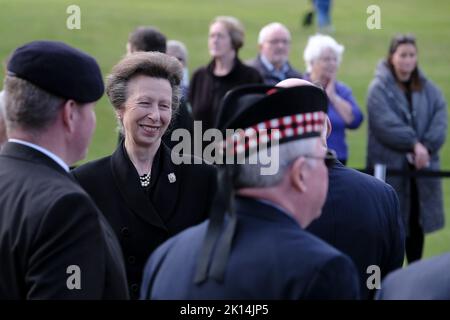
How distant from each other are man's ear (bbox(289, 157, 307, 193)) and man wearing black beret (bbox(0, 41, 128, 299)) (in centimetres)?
71

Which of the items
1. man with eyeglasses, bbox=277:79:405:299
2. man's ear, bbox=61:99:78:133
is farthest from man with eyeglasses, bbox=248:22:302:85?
man's ear, bbox=61:99:78:133

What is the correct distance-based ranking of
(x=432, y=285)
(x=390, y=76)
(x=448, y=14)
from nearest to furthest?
(x=432, y=285) → (x=390, y=76) → (x=448, y=14)

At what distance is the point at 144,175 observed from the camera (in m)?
5.30

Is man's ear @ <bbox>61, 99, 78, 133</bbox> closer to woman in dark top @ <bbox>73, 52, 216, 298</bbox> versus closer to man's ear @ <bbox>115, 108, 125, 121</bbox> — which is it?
woman in dark top @ <bbox>73, 52, 216, 298</bbox>

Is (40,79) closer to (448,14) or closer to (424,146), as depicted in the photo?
(424,146)

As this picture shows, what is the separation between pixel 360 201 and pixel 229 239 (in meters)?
1.44

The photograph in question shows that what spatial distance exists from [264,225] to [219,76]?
6.86 meters

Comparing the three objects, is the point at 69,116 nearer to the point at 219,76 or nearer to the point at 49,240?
the point at 49,240

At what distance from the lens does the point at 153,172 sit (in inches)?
208

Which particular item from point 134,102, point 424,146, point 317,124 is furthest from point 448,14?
point 317,124

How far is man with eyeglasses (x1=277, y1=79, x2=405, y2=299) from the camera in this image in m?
4.54

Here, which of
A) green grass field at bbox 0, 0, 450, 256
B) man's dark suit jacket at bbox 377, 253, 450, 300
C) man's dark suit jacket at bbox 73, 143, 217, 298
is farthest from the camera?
green grass field at bbox 0, 0, 450, 256

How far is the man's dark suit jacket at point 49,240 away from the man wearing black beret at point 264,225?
22cm

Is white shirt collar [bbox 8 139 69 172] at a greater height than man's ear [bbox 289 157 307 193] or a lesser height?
greater
